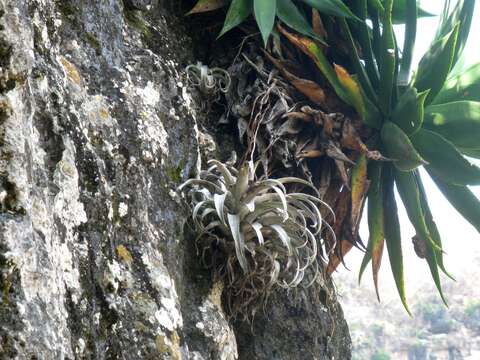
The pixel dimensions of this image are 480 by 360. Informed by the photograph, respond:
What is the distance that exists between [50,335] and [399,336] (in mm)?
22905

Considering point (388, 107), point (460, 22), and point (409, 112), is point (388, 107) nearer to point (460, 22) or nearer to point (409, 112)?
point (409, 112)

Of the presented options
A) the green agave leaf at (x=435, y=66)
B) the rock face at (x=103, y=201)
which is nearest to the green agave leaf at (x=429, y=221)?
the green agave leaf at (x=435, y=66)

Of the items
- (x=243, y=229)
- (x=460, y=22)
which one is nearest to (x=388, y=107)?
(x=460, y=22)

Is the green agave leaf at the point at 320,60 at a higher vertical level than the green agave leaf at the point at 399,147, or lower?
higher

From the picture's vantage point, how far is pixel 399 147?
2566mm

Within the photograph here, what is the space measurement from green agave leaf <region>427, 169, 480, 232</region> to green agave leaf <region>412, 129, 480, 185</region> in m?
0.08

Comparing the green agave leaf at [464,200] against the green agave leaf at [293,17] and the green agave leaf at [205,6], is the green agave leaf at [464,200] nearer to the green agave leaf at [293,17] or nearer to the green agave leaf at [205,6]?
the green agave leaf at [293,17]

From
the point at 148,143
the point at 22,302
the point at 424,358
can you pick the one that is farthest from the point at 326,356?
the point at 424,358

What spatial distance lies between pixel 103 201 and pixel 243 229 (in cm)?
57

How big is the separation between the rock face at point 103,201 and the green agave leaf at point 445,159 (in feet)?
2.35

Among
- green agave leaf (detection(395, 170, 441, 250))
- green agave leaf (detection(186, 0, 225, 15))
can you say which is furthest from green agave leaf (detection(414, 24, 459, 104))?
green agave leaf (detection(186, 0, 225, 15))

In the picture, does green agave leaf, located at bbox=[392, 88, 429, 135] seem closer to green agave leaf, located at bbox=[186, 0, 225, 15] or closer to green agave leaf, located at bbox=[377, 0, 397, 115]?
green agave leaf, located at bbox=[377, 0, 397, 115]

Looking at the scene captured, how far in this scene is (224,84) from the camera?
8.38 feet

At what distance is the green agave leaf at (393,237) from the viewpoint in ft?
8.82
